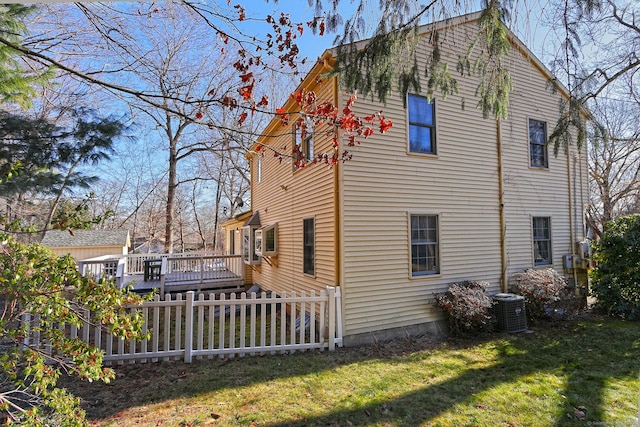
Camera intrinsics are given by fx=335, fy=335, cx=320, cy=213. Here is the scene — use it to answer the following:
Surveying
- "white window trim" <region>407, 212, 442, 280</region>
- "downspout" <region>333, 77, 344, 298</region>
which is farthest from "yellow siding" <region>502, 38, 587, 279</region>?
"downspout" <region>333, 77, 344, 298</region>

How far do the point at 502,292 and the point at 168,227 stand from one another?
710 inches

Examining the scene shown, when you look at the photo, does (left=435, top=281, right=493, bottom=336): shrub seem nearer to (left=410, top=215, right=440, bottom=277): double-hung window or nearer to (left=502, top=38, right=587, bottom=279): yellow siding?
(left=410, top=215, right=440, bottom=277): double-hung window

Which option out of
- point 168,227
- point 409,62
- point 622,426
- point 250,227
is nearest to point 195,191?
point 168,227

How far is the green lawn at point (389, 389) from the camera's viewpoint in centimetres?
376

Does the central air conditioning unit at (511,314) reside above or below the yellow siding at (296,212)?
below

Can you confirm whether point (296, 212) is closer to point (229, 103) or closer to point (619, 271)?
point (229, 103)

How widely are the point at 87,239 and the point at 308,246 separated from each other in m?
16.9

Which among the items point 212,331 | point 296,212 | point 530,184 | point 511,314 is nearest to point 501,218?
point 530,184

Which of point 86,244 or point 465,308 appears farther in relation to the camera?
point 86,244

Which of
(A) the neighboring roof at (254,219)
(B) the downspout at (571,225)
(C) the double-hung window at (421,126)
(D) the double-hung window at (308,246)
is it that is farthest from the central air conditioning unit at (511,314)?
(A) the neighboring roof at (254,219)

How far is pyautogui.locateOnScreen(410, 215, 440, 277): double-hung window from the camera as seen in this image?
24.3ft

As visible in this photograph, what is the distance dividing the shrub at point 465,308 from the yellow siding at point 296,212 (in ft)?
8.53

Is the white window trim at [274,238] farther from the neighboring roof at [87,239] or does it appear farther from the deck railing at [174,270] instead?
the neighboring roof at [87,239]

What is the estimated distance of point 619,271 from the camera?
8586mm
